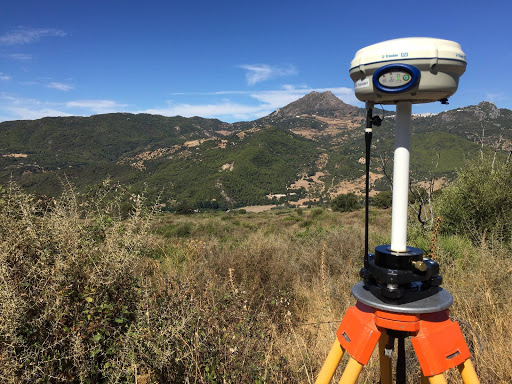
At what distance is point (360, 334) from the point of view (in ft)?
3.45

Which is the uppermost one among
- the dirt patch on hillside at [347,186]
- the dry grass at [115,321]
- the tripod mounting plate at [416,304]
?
the tripod mounting plate at [416,304]

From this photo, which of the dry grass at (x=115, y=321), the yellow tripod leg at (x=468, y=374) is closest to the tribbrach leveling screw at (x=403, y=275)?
the yellow tripod leg at (x=468, y=374)

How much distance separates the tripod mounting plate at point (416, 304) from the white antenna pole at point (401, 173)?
199 millimetres

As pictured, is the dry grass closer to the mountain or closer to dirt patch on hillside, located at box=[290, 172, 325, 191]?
the mountain

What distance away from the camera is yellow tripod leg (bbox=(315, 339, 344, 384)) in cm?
110

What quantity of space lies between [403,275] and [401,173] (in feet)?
1.28

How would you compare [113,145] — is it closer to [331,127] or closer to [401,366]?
[331,127]

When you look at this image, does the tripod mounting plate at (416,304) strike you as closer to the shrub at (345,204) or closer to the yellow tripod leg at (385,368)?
the yellow tripod leg at (385,368)

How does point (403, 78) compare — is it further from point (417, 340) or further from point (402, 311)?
point (417, 340)

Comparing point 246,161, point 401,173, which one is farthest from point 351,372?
point 246,161

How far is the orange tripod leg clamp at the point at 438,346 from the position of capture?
963 millimetres

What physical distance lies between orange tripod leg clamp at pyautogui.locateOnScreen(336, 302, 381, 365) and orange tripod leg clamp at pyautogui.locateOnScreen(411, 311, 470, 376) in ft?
0.43

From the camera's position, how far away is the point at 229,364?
6.32 feet

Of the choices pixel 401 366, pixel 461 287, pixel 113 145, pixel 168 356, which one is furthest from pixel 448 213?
pixel 113 145
